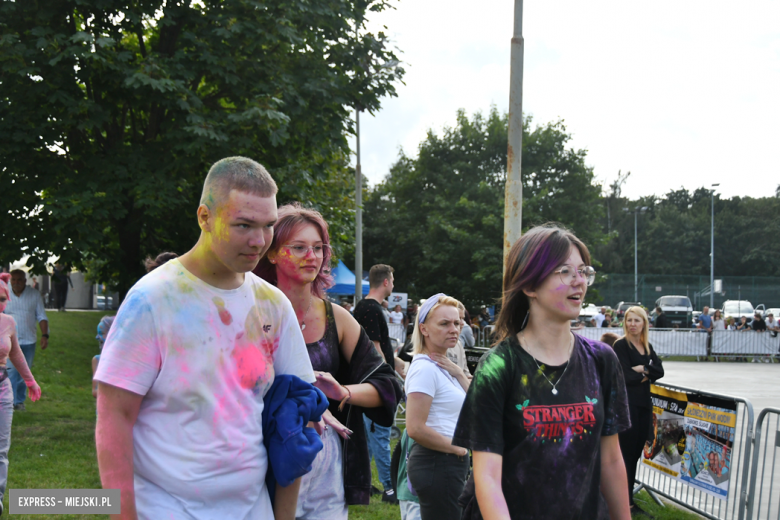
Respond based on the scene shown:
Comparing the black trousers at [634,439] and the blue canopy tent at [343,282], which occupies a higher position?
the blue canopy tent at [343,282]

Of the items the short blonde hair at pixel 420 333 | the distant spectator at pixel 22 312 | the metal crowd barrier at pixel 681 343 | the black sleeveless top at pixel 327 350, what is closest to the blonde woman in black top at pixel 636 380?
the short blonde hair at pixel 420 333

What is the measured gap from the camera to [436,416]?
4094 mm

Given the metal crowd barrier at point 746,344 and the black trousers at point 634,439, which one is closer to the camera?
the black trousers at point 634,439

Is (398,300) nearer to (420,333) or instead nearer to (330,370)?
(420,333)

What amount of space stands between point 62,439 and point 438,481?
723 centimetres

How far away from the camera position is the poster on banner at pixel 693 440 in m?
6.47

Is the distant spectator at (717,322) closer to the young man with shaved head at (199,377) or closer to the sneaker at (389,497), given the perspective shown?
the sneaker at (389,497)

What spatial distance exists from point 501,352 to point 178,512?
4.07 feet

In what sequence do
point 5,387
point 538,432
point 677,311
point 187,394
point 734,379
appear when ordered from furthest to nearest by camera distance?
1. point 677,311
2. point 734,379
3. point 5,387
4. point 538,432
5. point 187,394

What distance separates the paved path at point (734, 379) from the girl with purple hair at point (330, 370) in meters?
12.7

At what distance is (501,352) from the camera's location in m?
2.54

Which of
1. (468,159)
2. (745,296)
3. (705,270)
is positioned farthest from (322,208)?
(705,270)

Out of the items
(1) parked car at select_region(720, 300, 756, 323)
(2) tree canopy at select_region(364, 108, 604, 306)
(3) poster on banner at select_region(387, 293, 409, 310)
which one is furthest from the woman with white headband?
(1) parked car at select_region(720, 300, 756, 323)

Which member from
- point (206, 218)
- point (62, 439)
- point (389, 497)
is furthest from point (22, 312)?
point (206, 218)
